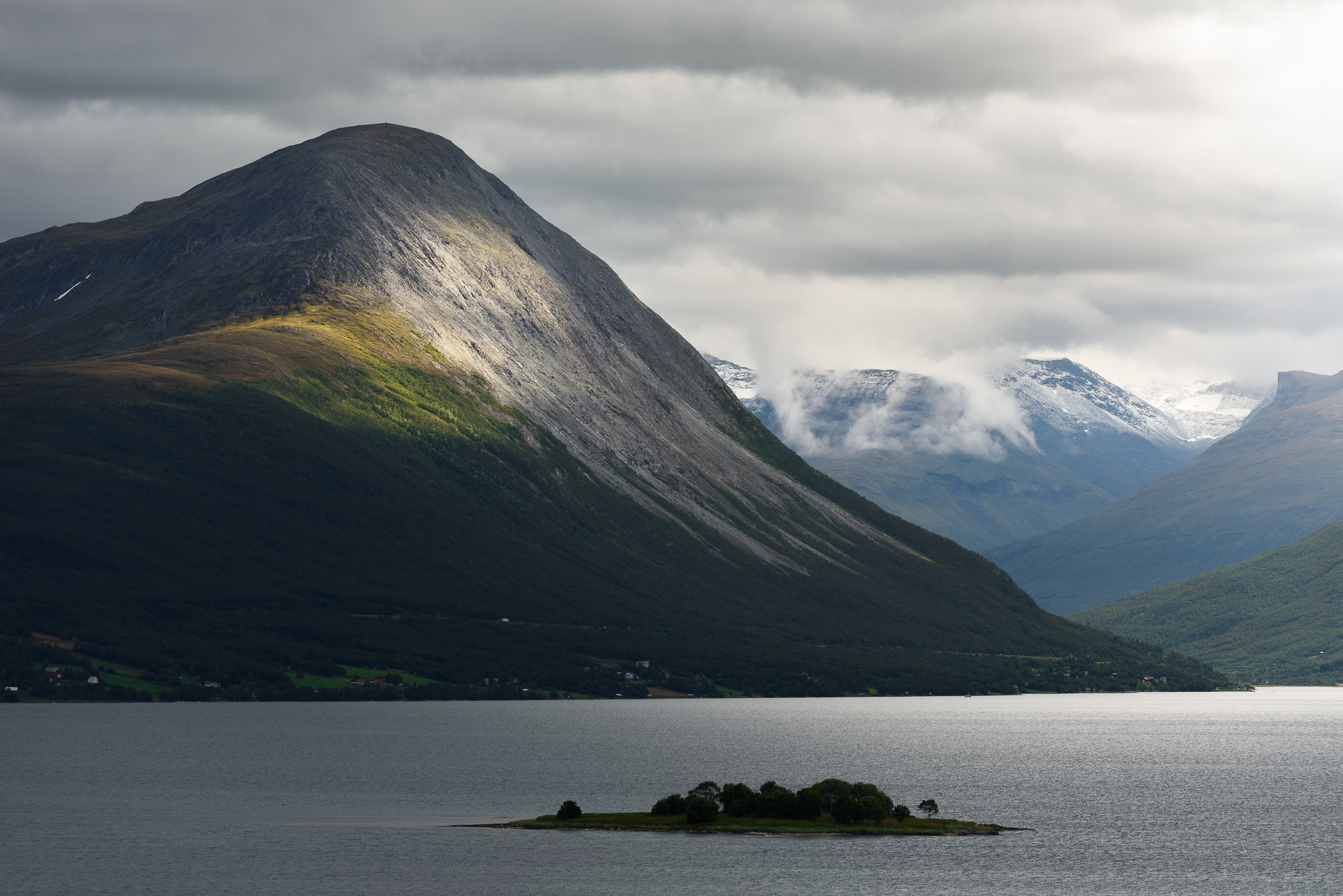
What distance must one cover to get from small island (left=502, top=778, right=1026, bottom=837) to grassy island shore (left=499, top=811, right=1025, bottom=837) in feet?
0.20

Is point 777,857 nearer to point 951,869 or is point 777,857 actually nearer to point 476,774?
point 951,869

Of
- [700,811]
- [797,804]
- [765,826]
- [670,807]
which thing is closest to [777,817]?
[797,804]

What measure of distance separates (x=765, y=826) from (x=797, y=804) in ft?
17.3

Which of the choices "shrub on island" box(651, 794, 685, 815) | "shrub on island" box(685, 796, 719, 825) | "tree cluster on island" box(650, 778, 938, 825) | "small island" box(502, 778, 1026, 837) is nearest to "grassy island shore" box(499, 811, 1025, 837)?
"small island" box(502, 778, 1026, 837)

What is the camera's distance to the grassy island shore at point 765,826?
409ft

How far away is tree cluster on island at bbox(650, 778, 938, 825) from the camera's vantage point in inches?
4980

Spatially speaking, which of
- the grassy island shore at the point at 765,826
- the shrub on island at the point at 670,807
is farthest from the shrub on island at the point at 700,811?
the shrub on island at the point at 670,807

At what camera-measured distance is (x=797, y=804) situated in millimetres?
129000

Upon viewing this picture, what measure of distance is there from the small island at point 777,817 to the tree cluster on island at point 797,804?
0.06 meters

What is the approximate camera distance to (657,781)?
6698 inches

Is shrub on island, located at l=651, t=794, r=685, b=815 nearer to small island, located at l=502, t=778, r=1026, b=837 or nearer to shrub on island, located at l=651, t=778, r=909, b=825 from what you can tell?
small island, located at l=502, t=778, r=1026, b=837

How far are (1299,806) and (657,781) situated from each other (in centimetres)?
7458

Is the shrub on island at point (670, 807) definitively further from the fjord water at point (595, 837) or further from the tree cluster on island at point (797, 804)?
the fjord water at point (595, 837)

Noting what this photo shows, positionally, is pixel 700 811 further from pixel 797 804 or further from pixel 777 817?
pixel 797 804
